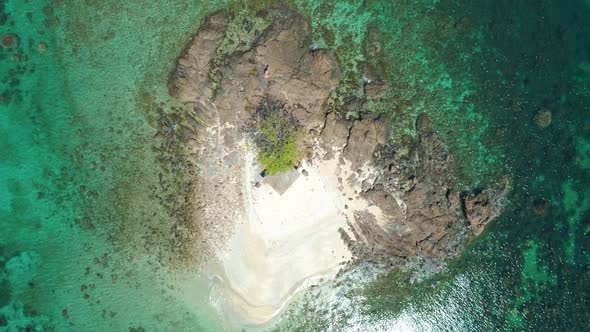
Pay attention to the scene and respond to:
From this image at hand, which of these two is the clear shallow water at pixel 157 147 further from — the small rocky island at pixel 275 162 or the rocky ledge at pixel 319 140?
the small rocky island at pixel 275 162

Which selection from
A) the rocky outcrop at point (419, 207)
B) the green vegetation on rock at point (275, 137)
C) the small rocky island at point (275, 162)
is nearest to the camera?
the green vegetation on rock at point (275, 137)

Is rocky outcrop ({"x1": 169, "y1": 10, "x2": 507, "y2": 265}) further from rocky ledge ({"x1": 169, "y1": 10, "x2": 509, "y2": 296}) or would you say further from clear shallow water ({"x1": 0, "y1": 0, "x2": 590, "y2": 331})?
clear shallow water ({"x1": 0, "y1": 0, "x2": 590, "y2": 331})

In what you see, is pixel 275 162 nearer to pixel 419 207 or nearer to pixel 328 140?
pixel 328 140

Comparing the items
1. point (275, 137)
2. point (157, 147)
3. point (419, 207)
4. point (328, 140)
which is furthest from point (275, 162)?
point (419, 207)

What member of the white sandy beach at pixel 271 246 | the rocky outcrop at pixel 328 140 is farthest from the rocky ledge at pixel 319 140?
the white sandy beach at pixel 271 246

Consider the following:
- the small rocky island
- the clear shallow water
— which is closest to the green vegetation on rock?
the small rocky island

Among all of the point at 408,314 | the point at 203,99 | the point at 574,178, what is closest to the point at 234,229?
the point at 203,99
